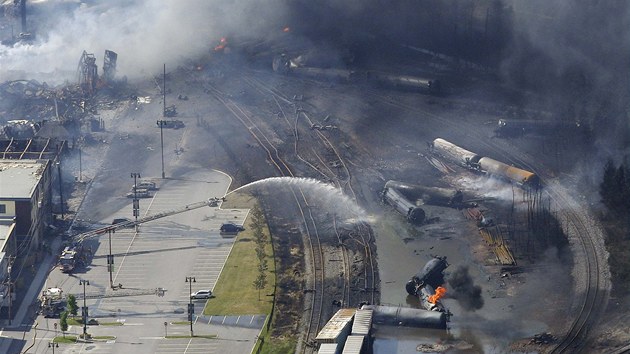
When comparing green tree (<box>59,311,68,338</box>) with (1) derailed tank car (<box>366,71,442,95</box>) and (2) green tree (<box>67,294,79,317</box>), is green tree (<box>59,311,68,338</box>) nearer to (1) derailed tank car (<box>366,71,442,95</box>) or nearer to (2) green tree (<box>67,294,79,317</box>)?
(2) green tree (<box>67,294,79,317</box>)

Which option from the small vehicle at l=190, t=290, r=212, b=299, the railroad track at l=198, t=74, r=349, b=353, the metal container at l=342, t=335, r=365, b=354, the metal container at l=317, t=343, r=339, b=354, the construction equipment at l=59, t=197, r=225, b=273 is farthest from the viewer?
the construction equipment at l=59, t=197, r=225, b=273

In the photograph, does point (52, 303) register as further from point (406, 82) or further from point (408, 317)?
point (406, 82)

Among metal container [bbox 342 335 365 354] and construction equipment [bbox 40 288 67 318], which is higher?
metal container [bbox 342 335 365 354]

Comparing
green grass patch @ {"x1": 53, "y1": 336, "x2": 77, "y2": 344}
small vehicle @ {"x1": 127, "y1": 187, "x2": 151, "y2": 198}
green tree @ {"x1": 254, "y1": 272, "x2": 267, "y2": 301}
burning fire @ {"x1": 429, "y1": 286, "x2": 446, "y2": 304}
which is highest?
small vehicle @ {"x1": 127, "y1": 187, "x2": 151, "y2": 198}

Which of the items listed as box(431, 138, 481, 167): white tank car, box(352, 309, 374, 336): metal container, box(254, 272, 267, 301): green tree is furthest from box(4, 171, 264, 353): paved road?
box(431, 138, 481, 167): white tank car

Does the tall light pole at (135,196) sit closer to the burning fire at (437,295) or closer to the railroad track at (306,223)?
the railroad track at (306,223)

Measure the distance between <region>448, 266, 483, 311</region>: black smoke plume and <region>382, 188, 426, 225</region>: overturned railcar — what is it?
35.7ft

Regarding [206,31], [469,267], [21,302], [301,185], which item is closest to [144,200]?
[301,185]

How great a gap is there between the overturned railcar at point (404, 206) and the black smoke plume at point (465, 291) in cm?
1088

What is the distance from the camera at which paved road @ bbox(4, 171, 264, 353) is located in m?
81.9

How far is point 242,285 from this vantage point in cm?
8975

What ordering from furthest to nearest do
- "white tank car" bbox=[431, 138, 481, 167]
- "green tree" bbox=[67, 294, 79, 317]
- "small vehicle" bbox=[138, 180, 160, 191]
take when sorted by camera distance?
1. "white tank car" bbox=[431, 138, 481, 167]
2. "small vehicle" bbox=[138, 180, 160, 191]
3. "green tree" bbox=[67, 294, 79, 317]

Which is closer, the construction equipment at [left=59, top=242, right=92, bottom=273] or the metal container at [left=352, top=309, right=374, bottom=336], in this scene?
the metal container at [left=352, top=309, right=374, bottom=336]

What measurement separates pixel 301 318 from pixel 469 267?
42.7ft
